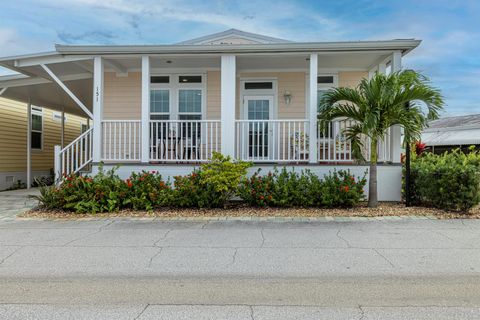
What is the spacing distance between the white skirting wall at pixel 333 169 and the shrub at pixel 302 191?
0.39m

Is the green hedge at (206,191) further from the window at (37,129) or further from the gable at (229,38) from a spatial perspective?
the window at (37,129)

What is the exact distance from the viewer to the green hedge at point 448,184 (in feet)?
23.8

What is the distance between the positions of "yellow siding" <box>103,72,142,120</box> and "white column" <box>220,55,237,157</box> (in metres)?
3.35

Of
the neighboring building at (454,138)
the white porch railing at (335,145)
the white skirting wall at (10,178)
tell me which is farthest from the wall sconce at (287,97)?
the neighboring building at (454,138)

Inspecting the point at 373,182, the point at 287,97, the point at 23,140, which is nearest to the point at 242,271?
the point at 373,182

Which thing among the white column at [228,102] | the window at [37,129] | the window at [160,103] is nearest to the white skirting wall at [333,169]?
the white column at [228,102]

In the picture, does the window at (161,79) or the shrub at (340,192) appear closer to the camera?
the shrub at (340,192)

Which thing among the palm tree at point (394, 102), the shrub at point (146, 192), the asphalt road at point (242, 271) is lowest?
the asphalt road at point (242, 271)

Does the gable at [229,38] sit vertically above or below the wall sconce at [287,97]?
above

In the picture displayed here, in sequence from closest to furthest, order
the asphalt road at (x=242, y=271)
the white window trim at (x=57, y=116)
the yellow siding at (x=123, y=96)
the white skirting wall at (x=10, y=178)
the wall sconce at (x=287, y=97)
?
the asphalt road at (x=242, y=271) < the wall sconce at (x=287, y=97) < the yellow siding at (x=123, y=96) < the white skirting wall at (x=10, y=178) < the white window trim at (x=57, y=116)

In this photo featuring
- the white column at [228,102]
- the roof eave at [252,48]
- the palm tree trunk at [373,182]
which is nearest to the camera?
the palm tree trunk at [373,182]

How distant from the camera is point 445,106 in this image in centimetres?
756

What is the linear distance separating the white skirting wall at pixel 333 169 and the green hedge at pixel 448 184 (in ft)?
1.30

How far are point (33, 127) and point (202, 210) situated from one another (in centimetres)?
1048
